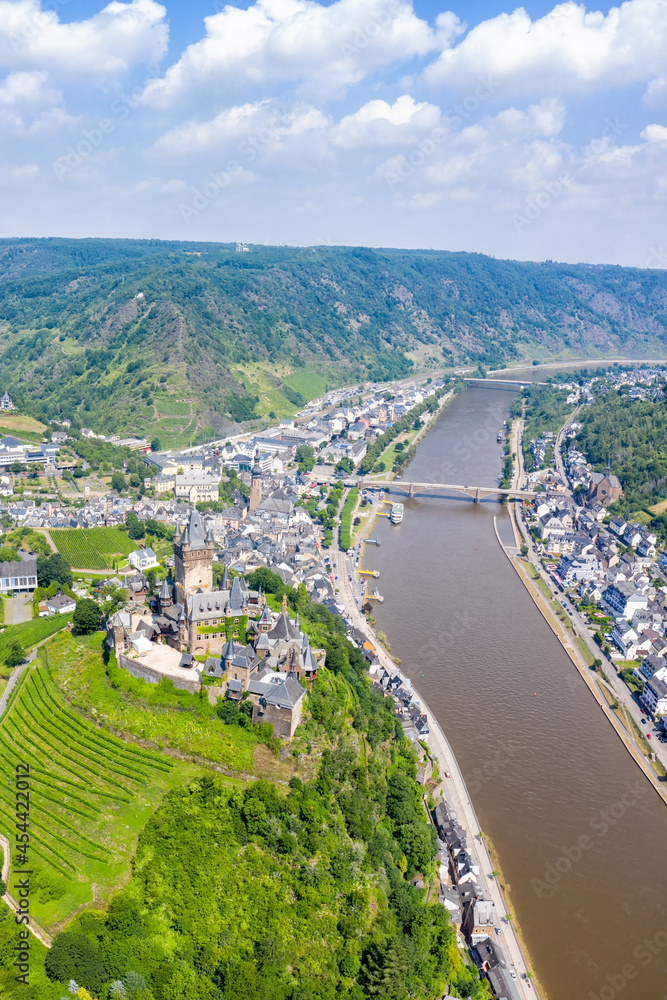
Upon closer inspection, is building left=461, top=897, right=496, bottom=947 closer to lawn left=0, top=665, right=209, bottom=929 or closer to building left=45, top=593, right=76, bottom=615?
lawn left=0, top=665, right=209, bottom=929

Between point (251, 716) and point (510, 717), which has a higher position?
point (251, 716)

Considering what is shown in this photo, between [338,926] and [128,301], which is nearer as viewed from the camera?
[338,926]

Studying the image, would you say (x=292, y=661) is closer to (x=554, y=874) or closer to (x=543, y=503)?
(x=554, y=874)

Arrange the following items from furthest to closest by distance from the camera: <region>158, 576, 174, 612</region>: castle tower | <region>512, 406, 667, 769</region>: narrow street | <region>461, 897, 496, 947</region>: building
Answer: <region>512, 406, 667, 769</region>: narrow street < <region>158, 576, 174, 612</region>: castle tower < <region>461, 897, 496, 947</region>: building

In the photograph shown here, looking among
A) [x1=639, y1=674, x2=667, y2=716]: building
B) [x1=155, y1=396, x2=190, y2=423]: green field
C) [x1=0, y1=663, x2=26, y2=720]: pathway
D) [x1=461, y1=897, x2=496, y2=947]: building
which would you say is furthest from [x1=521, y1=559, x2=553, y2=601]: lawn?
[x1=155, y1=396, x2=190, y2=423]: green field

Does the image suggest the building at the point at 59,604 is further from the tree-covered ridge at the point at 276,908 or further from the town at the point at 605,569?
the town at the point at 605,569

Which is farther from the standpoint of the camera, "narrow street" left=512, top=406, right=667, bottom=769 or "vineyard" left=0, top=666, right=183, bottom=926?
"narrow street" left=512, top=406, right=667, bottom=769

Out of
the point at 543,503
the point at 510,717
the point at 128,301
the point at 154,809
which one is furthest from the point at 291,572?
the point at 128,301

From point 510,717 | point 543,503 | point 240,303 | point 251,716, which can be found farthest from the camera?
point 240,303

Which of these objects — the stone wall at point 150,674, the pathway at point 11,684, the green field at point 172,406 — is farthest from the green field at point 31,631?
the green field at point 172,406
